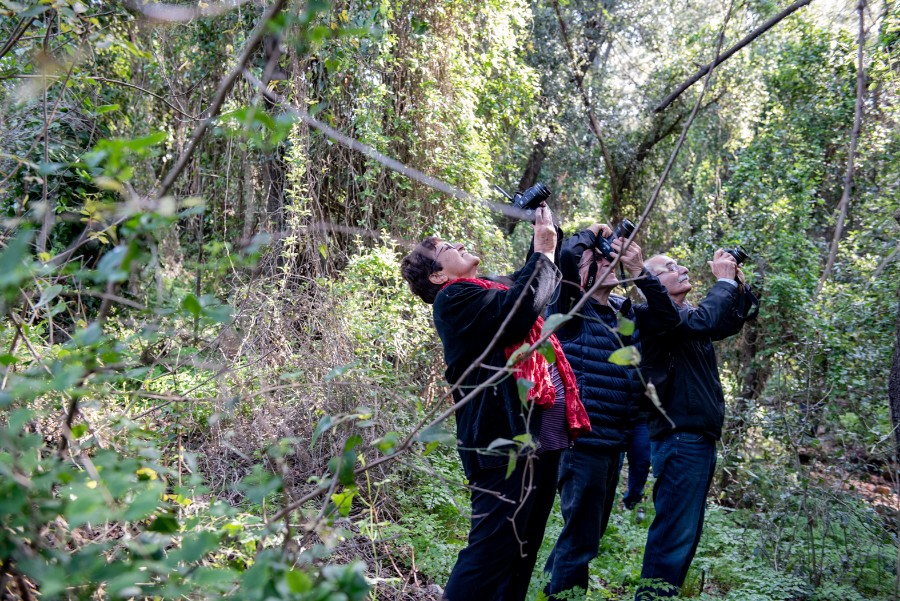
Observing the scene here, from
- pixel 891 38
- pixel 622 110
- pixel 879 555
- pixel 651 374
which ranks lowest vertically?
pixel 879 555

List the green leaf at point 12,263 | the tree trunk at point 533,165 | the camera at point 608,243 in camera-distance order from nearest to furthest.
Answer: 1. the green leaf at point 12,263
2. the camera at point 608,243
3. the tree trunk at point 533,165

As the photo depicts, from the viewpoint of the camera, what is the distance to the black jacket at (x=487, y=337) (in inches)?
106

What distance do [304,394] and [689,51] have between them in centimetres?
940

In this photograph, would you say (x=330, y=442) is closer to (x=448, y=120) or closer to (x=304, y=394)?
(x=304, y=394)

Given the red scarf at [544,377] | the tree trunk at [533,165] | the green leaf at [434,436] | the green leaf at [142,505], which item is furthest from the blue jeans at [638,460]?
the tree trunk at [533,165]

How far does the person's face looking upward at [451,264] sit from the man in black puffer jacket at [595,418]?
21.6 inches

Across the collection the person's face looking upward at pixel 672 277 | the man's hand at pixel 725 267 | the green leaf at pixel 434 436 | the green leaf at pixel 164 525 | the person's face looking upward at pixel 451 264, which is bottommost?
the green leaf at pixel 164 525

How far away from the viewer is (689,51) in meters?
11.4

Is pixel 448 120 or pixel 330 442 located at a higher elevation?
pixel 448 120

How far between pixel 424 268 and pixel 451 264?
121mm

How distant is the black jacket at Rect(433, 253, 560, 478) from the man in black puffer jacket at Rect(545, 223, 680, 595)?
0.60 meters

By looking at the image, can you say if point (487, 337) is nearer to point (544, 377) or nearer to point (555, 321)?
point (544, 377)

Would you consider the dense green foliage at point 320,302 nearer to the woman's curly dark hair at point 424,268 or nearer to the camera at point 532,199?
the woman's curly dark hair at point 424,268

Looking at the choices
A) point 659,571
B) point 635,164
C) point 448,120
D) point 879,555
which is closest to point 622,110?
point 635,164
